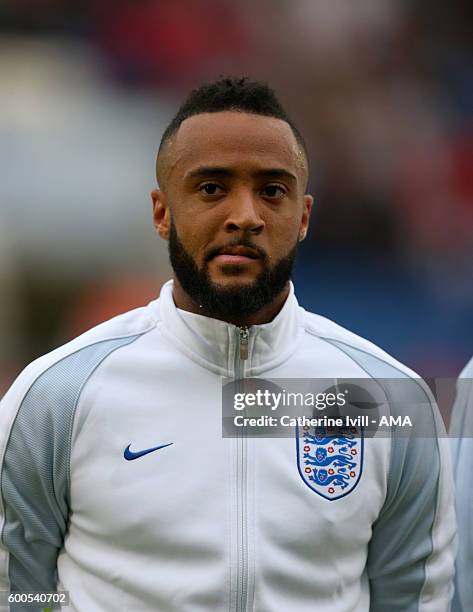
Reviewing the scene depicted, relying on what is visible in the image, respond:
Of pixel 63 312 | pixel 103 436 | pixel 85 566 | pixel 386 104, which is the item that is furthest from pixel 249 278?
pixel 386 104

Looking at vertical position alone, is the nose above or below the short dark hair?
below

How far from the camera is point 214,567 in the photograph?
1.03 metres

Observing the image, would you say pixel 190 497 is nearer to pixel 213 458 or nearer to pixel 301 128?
pixel 213 458

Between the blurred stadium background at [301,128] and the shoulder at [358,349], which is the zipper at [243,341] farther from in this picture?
the blurred stadium background at [301,128]

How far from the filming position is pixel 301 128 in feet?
6.66

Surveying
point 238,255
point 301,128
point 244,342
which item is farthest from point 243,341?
point 301,128

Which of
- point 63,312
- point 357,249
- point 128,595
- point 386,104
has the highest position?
point 386,104

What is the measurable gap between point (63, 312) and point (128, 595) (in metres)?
0.90

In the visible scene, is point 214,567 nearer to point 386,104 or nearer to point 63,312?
point 63,312

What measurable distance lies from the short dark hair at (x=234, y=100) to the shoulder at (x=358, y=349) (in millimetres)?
256

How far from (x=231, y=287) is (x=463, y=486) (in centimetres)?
46

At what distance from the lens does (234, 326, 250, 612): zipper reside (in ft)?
3.38

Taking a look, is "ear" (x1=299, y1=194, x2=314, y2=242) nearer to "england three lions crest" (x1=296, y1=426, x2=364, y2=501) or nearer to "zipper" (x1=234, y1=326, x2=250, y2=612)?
"zipper" (x1=234, y1=326, x2=250, y2=612)

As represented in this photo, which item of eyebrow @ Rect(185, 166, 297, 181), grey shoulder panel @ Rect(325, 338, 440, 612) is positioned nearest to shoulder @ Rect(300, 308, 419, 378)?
grey shoulder panel @ Rect(325, 338, 440, 612)
